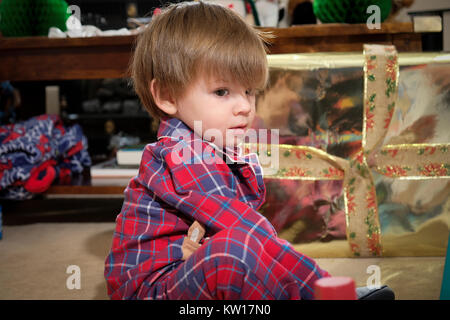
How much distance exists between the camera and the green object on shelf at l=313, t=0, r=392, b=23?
4.13ft

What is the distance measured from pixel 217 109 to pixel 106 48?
75cm

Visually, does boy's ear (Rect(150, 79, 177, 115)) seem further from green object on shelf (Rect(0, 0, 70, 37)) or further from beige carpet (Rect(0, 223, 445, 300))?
green object on shelf (Rect(0, 0, 70, 37))

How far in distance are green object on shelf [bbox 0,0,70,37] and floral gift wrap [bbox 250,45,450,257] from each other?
77 cm

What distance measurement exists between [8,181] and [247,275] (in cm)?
102

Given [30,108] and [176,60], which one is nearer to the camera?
[176,60]

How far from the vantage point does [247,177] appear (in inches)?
30.1

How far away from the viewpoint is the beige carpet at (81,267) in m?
0.94

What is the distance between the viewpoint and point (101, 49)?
137cm

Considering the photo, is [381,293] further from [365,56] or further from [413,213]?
[365,56]

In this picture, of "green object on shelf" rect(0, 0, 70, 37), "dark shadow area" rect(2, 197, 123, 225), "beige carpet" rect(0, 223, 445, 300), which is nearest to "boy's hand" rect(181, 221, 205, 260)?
"beige carpet" rect(0, 223, 445, 300)

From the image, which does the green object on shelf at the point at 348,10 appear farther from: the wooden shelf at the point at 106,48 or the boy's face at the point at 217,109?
the boy's face at the point at 217,109

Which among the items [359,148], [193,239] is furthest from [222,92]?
[359,148]

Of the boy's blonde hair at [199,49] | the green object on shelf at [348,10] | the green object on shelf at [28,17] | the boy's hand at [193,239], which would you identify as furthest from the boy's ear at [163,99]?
the green object on shelf at [28,17]
